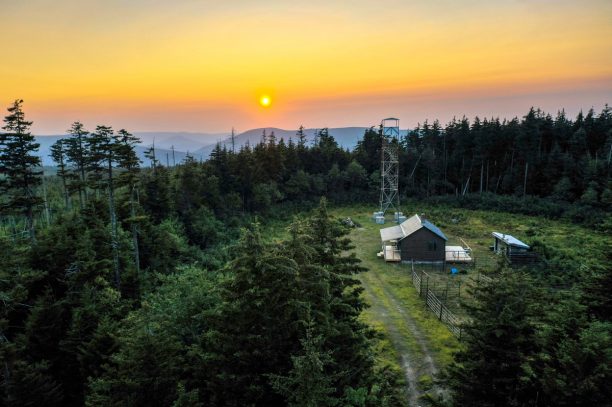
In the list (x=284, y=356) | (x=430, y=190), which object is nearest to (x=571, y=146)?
(x=430, y=190)

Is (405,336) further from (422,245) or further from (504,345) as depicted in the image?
(422,245)

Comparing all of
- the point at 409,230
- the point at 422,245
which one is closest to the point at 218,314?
the point at 422,245

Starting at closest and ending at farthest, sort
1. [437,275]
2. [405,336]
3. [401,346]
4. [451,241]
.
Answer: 1. [401,346]
2. [405,336]
3. [437,275]
4. [451,241]

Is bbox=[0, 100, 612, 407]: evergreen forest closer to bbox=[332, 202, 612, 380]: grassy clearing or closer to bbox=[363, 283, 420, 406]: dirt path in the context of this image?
bbox=[363, 283, 420, 406]: dirt path

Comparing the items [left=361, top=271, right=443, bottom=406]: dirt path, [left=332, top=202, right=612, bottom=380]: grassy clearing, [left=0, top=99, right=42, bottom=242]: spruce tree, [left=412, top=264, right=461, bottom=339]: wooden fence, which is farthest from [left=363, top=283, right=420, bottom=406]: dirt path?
[left=0, top=99, right=42, bottom=242]: spruce tree

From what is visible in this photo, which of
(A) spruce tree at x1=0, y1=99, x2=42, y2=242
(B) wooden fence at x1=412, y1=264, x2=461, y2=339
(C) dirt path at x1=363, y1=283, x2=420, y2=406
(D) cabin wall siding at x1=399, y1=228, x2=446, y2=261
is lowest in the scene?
(C) dirt path at x1=363, y1=283, x2=420, y2=406

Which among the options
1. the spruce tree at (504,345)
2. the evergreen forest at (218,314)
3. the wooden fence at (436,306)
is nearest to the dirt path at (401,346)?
the evergreen forest at (218,314)

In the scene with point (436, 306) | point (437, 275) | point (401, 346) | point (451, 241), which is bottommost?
point (401, 346)

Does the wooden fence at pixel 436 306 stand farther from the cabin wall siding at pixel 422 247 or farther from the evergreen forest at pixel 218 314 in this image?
the evergreen forest at pixel 218 314

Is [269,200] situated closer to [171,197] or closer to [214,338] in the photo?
[171,197]
